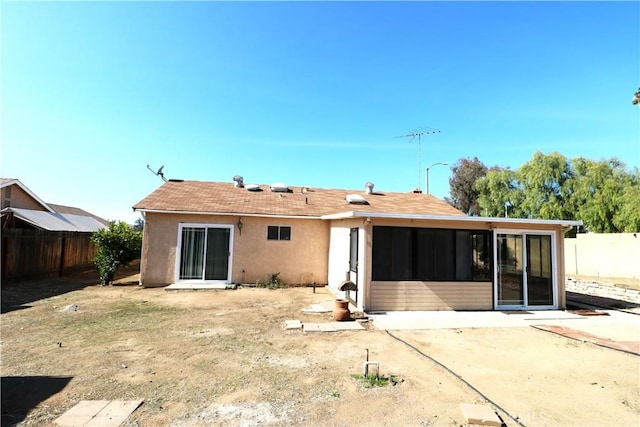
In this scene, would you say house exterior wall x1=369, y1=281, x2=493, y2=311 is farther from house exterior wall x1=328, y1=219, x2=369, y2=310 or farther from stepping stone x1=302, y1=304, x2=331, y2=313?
stepping stone x1=302, y1=304, x2=331, y2=313

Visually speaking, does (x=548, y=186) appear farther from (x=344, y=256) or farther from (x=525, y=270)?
(x=344, y=256)

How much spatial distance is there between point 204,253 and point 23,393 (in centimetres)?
848

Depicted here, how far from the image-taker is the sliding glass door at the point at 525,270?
9312 mm

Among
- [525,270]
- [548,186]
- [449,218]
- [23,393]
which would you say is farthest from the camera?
[548,186]

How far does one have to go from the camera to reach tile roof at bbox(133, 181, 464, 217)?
12.6 m

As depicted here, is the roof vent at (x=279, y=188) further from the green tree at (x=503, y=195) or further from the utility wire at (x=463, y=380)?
the green tree at (x=503, y=195)

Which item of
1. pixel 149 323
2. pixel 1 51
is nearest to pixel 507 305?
pixel 149 323

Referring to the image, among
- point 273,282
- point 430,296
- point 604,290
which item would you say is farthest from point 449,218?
point 604,290

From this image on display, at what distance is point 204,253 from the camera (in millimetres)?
12242

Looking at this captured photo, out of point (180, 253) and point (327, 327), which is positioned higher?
point (180, 253)

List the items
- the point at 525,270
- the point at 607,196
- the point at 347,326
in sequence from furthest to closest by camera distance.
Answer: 1. the point at 607,196
2. the point at 525,270
3. the point at 347,326

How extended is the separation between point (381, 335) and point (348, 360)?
1.67 m

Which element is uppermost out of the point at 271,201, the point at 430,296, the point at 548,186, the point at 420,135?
the point at 420,135

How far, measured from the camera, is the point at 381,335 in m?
6.58
